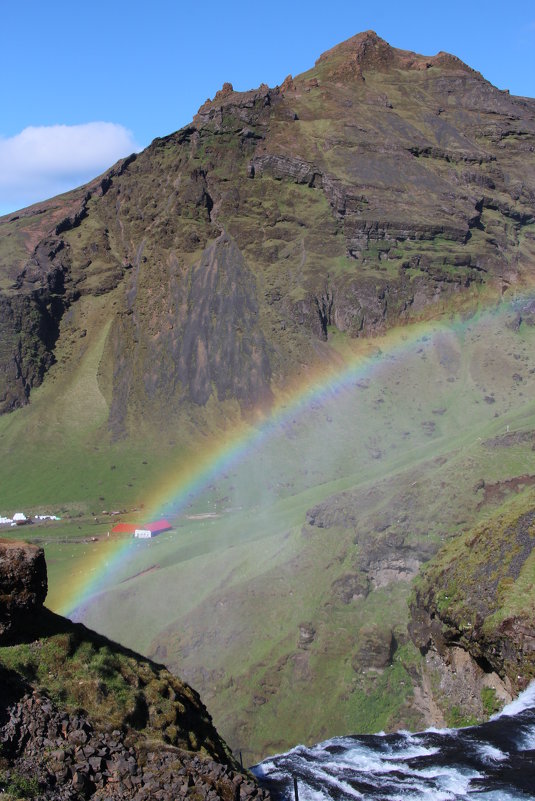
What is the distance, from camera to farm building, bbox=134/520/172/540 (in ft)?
343

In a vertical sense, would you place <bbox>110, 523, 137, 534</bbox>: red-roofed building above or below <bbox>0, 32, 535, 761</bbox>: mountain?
below

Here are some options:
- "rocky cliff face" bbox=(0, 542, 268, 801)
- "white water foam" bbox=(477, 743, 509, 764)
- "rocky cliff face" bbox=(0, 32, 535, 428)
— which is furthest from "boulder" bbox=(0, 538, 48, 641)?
"rocky cliff face" bbox=(0, 32, 535, 428)

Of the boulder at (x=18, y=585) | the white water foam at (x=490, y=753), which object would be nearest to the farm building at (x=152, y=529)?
the white water foam at (x=490, y=753)

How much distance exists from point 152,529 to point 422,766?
284 ft

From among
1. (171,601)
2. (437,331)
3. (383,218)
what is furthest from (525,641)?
(383,218)

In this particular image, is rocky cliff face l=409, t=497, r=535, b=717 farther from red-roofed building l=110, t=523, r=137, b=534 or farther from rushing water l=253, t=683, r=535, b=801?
red-roofed building l=110, t=523, r=137, b=534

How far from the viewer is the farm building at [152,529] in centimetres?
10446

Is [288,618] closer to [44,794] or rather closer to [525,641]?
[525,641]

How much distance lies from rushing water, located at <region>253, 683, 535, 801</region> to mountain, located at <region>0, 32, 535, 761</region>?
2179 centimetres

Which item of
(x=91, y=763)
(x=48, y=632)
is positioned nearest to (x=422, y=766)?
(x=91, y=763)

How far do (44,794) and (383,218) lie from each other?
522ft

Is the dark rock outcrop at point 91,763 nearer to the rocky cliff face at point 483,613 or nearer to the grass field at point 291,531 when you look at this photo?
the rocky cliff face at point 483,613

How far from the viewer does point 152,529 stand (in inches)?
4215

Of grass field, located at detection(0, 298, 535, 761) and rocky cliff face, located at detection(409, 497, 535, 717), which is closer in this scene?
rocky cliff face, located at detection(409, 497, 535, 717)
